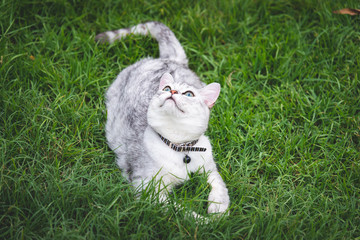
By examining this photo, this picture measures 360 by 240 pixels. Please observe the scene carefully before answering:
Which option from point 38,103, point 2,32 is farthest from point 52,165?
point 2,32

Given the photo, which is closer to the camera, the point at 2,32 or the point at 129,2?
the point at 2,32

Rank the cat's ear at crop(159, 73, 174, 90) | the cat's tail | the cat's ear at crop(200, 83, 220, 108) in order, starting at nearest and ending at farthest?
the cat's ear at crop(200, 83, 220, 108), the cat's ear at crop(159, 73, 174, 90), the cat's tail

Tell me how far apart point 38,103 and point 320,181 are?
10.0 feet

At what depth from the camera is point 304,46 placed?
4129 millimetres

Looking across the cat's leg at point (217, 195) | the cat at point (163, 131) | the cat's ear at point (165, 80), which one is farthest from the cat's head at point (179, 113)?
the cat's leg at point (217, 195)

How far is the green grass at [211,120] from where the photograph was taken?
7.93ft

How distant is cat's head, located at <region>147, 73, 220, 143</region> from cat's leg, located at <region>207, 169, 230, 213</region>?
48 cm

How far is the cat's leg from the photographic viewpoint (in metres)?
2.60

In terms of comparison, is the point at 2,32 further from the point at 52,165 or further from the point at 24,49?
the point at 52,165

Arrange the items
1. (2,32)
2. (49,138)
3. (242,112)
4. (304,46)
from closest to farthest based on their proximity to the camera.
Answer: (49,138), (242,112), (2,32), (304,46)

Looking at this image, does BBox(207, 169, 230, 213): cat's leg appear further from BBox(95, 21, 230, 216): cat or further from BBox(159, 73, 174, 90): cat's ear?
BBox(159, 73, 174, 90): cat's ear

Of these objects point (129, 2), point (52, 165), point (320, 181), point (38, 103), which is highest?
point (129, 2)

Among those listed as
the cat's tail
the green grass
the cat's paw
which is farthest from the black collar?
the cat's tail

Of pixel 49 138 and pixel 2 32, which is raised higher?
pixel 2 32
